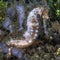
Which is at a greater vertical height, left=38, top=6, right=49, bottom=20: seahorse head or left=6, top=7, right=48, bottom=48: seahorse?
left=38, top=6, right=49, bottom=20: seahorse head

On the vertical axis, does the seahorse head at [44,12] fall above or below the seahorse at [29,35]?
above

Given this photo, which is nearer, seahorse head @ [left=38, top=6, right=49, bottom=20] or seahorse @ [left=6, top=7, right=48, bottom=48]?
seahorse @ [left=6, top=7, right=48, bottom=48]

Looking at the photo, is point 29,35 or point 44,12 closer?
point 29,35

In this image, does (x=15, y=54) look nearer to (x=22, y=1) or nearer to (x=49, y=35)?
(x=49, y=35)

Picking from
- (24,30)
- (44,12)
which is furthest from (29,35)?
(44,12)

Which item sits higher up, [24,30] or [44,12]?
[44,12]

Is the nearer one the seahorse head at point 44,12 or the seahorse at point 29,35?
the seahorse at point 29,35

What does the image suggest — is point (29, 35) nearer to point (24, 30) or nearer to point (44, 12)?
point (24, 30)

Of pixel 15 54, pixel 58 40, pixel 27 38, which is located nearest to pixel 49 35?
pixel 58 40

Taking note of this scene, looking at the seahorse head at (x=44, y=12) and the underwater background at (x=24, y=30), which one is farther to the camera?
the seahorse head at (x=44, y=12)

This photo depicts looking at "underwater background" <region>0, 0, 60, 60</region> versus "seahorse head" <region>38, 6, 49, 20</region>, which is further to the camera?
"seahorse head" <region>38, 6, 49, 20</region>
